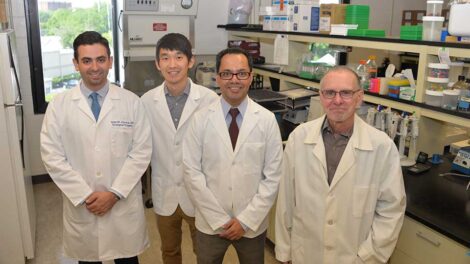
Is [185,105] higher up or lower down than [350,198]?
higher up

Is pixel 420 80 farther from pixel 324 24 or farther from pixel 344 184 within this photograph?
pixel 344 184

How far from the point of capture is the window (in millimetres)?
3689

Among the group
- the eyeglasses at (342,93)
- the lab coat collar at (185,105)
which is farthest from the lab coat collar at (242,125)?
the eyeglasses at (342,93)

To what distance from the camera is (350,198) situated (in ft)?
4.82

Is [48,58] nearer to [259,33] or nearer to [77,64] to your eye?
[259,33]

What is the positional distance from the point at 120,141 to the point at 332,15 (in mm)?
1575

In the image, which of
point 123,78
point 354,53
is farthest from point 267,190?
point 354,53

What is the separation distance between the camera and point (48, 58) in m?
3.88

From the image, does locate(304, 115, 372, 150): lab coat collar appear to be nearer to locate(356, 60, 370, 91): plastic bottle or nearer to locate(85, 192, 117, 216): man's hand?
locate(85, 192, 117, 216): man's hand

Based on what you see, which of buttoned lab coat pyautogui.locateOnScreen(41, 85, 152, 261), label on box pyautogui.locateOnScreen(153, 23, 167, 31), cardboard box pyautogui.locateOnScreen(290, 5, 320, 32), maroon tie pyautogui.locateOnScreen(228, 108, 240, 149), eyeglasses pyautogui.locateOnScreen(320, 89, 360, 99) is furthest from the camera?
label on box pyautogui.locateOnScreen(153, 23, 167, 31)

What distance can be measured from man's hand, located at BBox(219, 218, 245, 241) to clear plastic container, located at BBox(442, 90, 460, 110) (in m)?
1.20

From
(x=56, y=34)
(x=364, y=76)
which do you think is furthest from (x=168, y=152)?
(x=56, y=34)

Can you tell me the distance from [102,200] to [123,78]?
8.13ft

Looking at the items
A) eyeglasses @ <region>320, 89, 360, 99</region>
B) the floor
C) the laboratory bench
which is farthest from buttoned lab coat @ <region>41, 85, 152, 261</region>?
the laboratory bench
